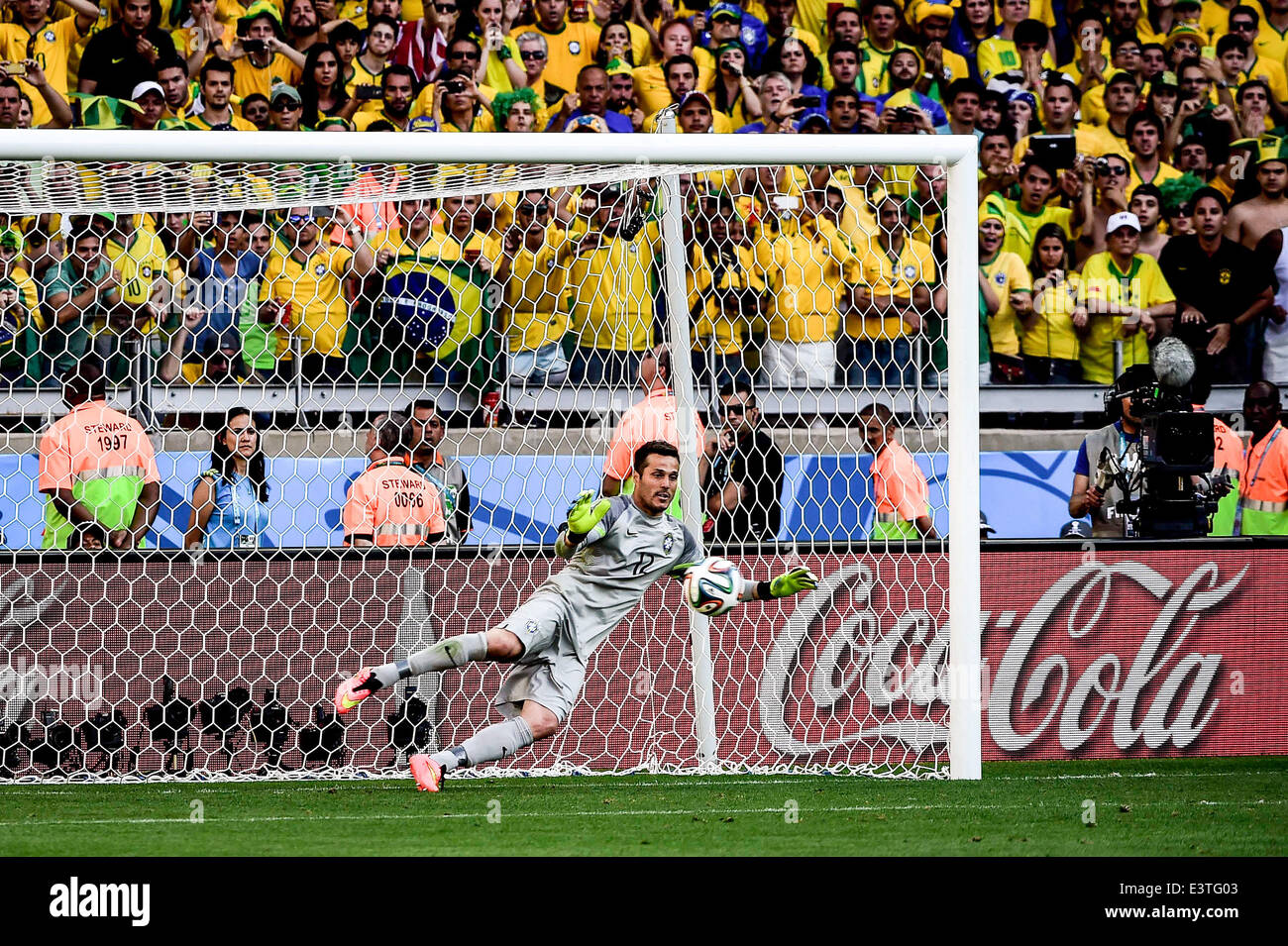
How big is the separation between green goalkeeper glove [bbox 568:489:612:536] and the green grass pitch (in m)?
0.97

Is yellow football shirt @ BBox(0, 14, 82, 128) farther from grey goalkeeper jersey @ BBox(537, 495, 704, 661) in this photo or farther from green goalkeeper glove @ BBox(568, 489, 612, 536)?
green goalkeeper glove @ BBox(568, 489, 612, 536)

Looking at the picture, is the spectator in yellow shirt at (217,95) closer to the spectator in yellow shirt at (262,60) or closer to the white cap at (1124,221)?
the spectator in yellow shirt at (262,60)

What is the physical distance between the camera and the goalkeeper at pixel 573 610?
18.3ft

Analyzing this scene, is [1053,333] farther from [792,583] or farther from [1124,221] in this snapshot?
[792,583]

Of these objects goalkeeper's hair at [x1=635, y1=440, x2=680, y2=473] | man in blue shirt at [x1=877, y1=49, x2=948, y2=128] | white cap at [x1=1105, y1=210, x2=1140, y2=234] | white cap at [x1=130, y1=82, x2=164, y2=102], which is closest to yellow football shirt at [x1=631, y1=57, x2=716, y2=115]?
man in blue shirt at [x1=877, y1=49, x2=948, y2=128]

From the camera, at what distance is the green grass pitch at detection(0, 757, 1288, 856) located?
428cm

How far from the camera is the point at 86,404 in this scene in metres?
6.72

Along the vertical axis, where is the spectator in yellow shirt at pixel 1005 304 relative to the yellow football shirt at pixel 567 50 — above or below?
below

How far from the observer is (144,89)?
880 centimetres

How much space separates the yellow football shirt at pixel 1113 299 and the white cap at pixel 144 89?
214 inches

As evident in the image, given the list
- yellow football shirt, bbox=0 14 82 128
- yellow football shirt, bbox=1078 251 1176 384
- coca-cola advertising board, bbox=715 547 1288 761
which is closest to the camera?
coca-cola advertising board, bbox=715 547 1288 761

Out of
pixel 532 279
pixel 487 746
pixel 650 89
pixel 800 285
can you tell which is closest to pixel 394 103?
pixel 650 89

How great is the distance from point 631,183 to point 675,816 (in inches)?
127

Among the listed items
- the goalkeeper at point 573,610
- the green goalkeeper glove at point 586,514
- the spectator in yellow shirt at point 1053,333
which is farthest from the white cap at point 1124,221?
the green goalkeeper glove at point 586,514
